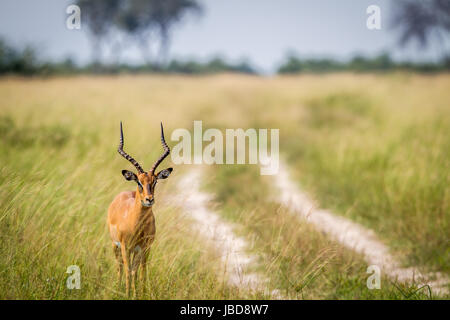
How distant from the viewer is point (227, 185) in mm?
5898

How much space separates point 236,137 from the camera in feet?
28.5

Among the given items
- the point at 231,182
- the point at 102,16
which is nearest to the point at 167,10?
the point at 102,16

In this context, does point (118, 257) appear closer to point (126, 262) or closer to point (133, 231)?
point (126, 262)

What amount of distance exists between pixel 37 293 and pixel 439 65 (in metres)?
30.3

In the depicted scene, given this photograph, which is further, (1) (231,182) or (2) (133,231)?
(1) (231,182)

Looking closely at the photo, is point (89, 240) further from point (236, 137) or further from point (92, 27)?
point (92, 27)
